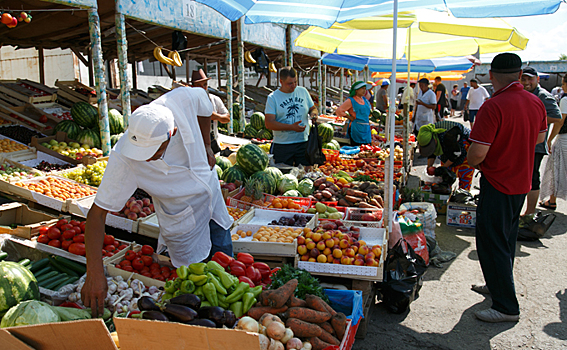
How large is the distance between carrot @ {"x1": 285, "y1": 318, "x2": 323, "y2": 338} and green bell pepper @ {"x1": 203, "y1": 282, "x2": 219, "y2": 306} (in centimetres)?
42

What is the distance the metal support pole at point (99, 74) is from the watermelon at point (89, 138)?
1.06 feet

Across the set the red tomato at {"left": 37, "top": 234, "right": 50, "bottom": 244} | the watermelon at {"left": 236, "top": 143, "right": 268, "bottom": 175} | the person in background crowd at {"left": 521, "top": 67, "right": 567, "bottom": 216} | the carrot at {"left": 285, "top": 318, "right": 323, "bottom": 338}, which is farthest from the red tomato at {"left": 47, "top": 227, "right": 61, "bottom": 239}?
the person in background crowd at {"left": 521, "top": 67, "right": 567, "bottom": 216}

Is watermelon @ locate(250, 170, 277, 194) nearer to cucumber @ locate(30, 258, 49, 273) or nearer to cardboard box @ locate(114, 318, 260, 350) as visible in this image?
cucumber @ locate(30, 258, 49, 273)

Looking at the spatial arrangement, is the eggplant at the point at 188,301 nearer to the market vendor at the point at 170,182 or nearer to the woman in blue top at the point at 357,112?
the market vendor at the point at 170,182

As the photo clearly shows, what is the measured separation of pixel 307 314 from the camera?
93.5 inches

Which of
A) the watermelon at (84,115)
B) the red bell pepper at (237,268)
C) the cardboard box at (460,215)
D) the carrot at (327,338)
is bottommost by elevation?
the cardboard box at (460,215)

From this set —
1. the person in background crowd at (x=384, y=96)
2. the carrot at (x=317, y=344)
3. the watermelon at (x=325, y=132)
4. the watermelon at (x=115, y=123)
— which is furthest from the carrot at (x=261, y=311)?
the person in background crowd at (x=384, y=96)

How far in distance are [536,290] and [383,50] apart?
6.63 m

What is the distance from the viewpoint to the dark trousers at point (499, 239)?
3.59 meters

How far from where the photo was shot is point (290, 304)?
8.07ft

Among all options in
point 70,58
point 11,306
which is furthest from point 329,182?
point 70,58

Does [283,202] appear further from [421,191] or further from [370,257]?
[421,191]

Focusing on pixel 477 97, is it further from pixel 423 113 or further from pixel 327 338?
pixel 327 338

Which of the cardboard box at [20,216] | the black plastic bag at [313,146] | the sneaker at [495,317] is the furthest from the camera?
the black plastic bag at [313,146]
